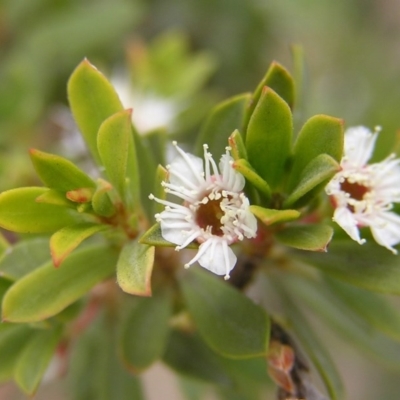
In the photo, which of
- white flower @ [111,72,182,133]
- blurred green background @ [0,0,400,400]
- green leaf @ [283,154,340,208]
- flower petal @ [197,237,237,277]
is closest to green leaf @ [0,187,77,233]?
flower petal @ [197,237,237,277]

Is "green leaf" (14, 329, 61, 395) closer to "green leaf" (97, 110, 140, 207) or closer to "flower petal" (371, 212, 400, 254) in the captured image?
"green leaf" (97, 110, 140, 207)

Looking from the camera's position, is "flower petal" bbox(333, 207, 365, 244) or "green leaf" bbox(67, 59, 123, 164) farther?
"green leaf" bbox(67, 59, 123, 164)

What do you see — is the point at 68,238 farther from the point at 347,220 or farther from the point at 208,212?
the point at 347,220

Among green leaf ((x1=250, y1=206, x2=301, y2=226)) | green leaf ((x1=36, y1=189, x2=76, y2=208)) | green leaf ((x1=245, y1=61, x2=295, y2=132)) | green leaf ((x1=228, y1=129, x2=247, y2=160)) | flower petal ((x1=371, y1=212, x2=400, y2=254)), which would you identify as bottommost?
flower petal ((x1=371, y1=212, x2=400, y2=254))

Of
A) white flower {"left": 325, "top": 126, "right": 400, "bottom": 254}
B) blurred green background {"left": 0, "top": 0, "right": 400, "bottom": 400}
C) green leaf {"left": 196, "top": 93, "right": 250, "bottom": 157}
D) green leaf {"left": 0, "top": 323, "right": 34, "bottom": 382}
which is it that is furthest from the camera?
blurred green background {"left": 0, "top": 0, "right": 400, "bottom": 400}

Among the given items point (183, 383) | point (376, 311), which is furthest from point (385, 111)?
point (183, 383)

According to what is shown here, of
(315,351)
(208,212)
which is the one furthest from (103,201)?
(315,351)

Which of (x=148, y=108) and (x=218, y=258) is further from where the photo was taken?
(x=148, y=108)
